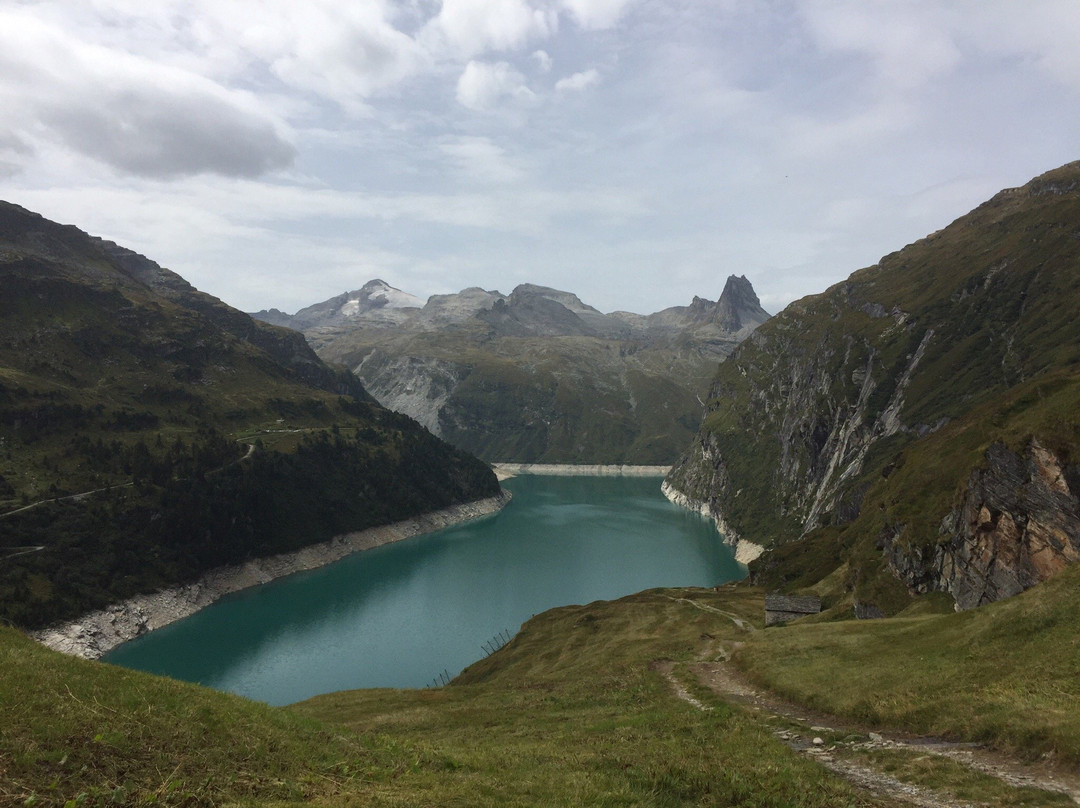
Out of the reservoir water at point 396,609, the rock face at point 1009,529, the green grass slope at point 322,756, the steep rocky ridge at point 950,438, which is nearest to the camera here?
the green grass slope at point 322,756

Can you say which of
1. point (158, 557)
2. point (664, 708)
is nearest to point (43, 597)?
point (158, 557)

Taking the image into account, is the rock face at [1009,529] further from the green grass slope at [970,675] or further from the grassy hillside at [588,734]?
the green grass slope at [970,675]

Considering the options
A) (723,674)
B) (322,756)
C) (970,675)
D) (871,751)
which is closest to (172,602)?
(723,674)

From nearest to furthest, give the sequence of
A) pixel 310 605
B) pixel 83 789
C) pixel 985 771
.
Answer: pixel 83 789 < pixel 985 771 < pixel 310 605

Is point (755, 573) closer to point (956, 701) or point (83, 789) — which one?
point (956, 701)

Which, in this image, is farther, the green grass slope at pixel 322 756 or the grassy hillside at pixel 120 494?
the grassy hillside at pixel 120 494

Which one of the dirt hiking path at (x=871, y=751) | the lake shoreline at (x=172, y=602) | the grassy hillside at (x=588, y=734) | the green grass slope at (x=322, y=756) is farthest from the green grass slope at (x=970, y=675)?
the lake shoreline at (x=172, y=602)
